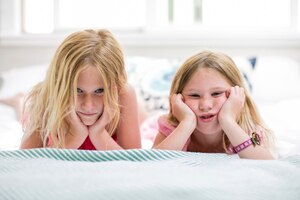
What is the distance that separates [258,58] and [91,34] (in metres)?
1.27

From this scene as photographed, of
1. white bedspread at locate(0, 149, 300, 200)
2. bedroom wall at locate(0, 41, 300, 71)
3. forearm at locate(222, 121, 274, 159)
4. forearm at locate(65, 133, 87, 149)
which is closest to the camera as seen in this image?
white bedspread at locate(0, 149, 300, 200)

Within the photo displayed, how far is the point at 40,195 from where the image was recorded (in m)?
0.77

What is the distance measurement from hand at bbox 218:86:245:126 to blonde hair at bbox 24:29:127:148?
27 centimetres

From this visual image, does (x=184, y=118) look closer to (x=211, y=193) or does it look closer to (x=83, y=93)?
(x=83, y=93)

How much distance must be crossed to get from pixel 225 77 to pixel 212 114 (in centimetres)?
12

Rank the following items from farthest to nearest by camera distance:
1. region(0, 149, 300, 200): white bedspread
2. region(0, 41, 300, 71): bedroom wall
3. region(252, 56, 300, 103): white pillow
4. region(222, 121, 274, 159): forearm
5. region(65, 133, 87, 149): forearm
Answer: region(0, 41, 300, 71): bedroom wall < region(252, 56, 300, 103): white pillow < region(65, 133, 87, 149): forearm < region(222, 121, 274, 159): forearm < region(0, 149, 300, 200): white bedspread

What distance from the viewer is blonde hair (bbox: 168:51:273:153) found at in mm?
1352

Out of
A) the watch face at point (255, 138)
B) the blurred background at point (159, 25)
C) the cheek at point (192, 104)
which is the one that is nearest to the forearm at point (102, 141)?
the cheek at point (192, 104)

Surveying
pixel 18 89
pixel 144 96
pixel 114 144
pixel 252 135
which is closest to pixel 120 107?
pixel 114 144

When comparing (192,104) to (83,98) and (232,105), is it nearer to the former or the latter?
(232,105)

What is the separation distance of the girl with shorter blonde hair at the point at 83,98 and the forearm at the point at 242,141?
284 millimetres

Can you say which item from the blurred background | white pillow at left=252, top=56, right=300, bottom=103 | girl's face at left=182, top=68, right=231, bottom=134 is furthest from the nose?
the blurred background

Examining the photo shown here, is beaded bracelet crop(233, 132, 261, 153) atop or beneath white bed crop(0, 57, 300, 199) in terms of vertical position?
beneath

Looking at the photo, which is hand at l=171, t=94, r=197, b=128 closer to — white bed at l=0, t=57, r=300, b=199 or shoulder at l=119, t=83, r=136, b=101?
shoulder at l=119, t=83, r=136, b=101
